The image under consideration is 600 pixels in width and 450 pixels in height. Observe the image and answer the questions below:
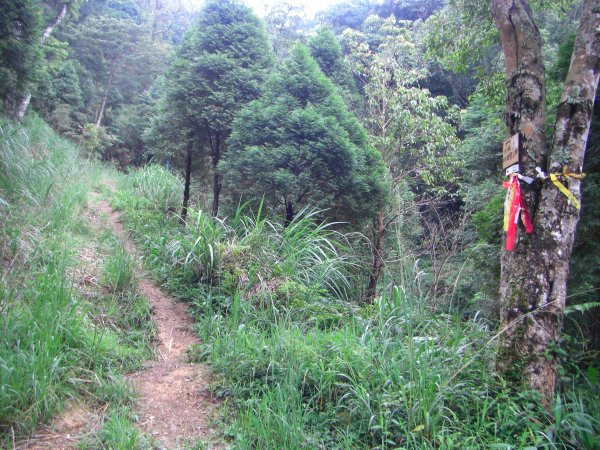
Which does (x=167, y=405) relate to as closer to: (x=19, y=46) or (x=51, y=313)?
(x=51, y=313)

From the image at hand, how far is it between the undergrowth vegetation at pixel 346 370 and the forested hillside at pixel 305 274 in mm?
21

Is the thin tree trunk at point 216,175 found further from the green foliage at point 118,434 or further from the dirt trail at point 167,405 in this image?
the green foliage at point 118,434

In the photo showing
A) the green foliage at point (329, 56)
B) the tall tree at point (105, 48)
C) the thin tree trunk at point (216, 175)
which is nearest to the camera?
the thin tree trunk at point (216, 175)

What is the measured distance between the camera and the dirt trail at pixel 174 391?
3088 millimetres

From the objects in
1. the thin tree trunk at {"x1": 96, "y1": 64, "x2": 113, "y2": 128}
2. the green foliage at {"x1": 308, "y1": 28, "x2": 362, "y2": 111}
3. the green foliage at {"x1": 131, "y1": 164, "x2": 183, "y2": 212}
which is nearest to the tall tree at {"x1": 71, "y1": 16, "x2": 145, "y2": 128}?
the thin tree trunk at {"x1": 96, "y1": 64, "x2": 113, "y2": 128}

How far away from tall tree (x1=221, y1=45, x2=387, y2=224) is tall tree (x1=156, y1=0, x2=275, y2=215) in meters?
0.72

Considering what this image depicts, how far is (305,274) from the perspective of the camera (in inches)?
205

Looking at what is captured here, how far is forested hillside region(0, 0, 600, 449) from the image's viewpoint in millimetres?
2807

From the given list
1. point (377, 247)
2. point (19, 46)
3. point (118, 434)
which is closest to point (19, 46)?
point (19, 46)

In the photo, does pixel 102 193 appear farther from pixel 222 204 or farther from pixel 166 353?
pixel 166 353

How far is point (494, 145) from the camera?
8562 millimetres

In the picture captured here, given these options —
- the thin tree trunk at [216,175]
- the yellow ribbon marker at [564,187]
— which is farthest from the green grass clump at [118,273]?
the yellow ribbon marker at [564,187]

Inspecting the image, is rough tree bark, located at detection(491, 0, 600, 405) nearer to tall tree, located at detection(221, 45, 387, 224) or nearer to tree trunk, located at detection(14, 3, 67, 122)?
tall tree, located at detection(221, 45, 387, 224)

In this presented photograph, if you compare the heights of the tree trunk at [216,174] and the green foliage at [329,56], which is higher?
the green foliage at [329,56]
